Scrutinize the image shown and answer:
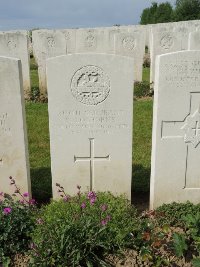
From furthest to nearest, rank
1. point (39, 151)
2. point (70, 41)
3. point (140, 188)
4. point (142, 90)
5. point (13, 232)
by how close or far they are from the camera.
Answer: point (70, 41), point (142, 90), point (39, 151), point (140, 188), point (13, 232)

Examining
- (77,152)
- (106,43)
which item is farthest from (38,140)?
(106,43)

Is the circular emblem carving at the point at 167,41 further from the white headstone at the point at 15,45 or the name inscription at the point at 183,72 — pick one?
the name inscription at the point at 183,72

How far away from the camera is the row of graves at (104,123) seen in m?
3.82

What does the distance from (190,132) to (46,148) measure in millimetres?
3273

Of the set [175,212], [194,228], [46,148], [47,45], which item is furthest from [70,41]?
[194,228]

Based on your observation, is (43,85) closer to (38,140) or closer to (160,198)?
(38,140)

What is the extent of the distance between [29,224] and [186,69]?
2.41 metres

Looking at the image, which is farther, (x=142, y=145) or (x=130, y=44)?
(x=130, y=44)

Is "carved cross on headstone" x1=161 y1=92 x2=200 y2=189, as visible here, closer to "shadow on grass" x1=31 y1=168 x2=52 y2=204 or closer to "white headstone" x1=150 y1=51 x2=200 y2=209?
"white headstone" x1=150 y1=51 x2=200 y2=209

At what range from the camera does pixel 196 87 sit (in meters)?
3.89

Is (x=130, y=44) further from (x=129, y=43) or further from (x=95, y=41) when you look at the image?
(x=95, y=41)

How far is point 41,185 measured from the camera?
4.99 metres

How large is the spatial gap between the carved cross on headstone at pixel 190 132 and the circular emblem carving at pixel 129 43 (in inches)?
315

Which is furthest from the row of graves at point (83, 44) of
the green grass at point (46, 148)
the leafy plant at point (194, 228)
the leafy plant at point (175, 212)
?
the leafy plant at point (194, 228)
